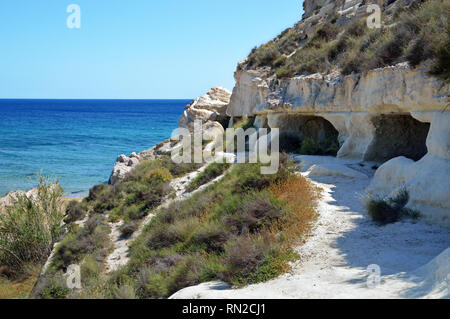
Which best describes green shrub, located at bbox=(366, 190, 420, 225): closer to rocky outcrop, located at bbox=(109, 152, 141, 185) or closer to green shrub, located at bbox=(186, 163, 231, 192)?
green shrub, located at bbox=(186, 163, 231, 192)

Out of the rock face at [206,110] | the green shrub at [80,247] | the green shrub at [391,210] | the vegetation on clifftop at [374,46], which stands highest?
the vegetation on clifftop at [374,46]

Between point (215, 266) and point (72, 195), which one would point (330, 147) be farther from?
point (72, 195)

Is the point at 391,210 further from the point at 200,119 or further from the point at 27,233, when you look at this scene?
the point at 200,119

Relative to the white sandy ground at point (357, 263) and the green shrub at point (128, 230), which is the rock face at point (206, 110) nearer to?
the green shrub at point (128, 230)

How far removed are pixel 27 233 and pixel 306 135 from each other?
37.3 ft

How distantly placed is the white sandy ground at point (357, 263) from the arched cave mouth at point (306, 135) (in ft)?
20.6

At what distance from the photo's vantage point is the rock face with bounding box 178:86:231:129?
24.9m

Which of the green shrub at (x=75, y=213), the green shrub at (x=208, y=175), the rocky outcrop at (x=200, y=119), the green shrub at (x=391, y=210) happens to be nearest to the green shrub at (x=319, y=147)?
the green shrub at (x=208, y=175)

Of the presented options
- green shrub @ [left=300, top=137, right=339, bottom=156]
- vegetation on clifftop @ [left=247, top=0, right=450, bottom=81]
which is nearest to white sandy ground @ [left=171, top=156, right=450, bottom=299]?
vegetation on clifftop @ [left=247, top=0, right=450, bottom=81]

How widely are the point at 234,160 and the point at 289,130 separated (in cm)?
284

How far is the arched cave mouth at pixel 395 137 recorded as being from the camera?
36.8 ft

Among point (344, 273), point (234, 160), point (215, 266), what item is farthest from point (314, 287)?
point (234, 160)

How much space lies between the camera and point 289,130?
1628 cm

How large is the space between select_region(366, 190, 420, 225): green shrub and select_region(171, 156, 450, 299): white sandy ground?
180 millimetres
